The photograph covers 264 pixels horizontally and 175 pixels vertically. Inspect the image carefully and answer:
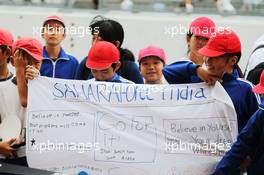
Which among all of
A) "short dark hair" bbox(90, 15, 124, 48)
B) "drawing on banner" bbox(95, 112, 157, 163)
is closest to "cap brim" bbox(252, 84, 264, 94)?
"drawing on banner" bbox(95, 112, 157, 163)

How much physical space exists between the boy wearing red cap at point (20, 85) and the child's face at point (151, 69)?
0.87 meters

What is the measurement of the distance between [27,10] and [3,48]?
15.1 ft

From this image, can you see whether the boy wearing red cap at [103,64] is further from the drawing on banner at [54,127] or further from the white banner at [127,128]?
the drawing on banner at [54,127]

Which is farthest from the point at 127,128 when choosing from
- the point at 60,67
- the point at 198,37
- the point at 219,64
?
the point at 60,67

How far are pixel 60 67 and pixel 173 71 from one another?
4.60 feet

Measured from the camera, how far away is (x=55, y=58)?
15.0 feet

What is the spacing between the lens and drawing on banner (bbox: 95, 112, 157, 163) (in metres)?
3.33

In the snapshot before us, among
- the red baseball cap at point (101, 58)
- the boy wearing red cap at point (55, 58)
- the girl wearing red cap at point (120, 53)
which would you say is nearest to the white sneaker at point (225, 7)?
the boy wearing red cap at point (55, 58)

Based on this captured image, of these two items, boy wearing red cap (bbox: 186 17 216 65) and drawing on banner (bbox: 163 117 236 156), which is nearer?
drawing on banner (bbox: 163 117 236 156)

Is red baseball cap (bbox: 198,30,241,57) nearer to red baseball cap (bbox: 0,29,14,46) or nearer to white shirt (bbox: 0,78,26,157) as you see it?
white shirt (bbox: 0,78,26,157)

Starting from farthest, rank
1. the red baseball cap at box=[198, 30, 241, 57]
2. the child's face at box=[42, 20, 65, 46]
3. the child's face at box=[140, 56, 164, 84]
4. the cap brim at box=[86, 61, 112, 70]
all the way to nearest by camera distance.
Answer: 1. the child's face at box=[42, 20, 65, 46]
2. the child's face at box=[140, 56, 164, 84]
3. the cap brim at box=[86, 61, 112, 70]
4. the red baseball cap at box=[198, 30, 241, 57]

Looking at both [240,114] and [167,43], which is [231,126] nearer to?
[240,114]

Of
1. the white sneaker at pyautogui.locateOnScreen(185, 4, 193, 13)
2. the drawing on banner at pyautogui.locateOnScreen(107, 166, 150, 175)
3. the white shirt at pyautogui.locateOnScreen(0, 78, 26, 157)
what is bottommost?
the drawing on banner at pyautogui.locateOnScreen(107, 166, 150, 175)

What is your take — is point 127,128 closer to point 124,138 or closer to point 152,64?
point 124,138
